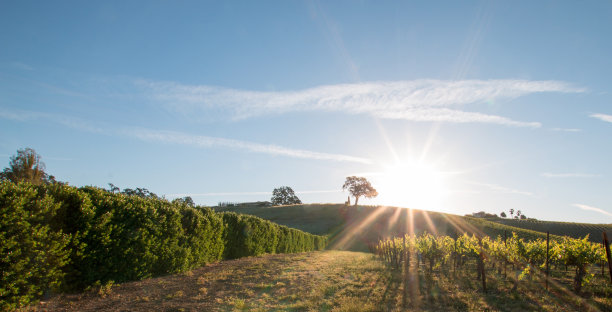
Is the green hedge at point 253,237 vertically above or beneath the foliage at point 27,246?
beneath

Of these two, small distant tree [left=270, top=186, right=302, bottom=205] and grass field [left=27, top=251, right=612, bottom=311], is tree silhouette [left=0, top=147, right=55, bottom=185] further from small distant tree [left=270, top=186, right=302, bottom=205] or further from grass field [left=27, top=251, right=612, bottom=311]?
small distant tree [left=270, top=186, right=302, bottom=205]

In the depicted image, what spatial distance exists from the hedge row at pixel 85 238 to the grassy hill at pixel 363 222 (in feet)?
148

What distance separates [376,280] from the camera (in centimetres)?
1341

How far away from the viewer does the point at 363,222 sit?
247 feet

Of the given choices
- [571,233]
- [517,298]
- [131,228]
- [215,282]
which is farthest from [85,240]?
[571,233]

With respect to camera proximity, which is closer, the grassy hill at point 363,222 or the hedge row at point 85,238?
the hedge row at point 85,238

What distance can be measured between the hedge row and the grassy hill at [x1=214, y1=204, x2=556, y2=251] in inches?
1773

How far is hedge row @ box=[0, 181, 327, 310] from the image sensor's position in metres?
6.61

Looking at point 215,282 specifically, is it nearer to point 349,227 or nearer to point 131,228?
point 131,228

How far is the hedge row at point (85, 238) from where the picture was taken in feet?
21.7

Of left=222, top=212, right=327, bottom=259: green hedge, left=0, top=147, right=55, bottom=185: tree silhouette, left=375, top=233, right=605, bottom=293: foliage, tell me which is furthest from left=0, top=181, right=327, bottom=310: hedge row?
left=0, top=147, right=55, bottom=185: tree silhouette

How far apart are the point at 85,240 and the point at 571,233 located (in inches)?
3413

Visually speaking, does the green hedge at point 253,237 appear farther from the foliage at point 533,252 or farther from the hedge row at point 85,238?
the foliage at point 533,252

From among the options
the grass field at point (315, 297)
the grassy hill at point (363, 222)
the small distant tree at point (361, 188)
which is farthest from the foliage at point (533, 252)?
the small distant tree at point (361, 188)
